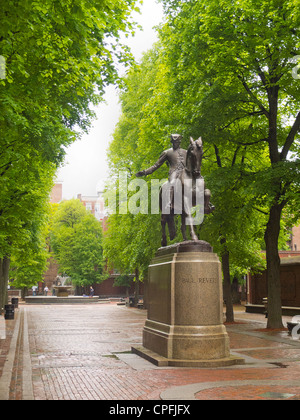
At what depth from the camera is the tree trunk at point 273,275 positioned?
754 inches

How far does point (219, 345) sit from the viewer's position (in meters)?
10.7

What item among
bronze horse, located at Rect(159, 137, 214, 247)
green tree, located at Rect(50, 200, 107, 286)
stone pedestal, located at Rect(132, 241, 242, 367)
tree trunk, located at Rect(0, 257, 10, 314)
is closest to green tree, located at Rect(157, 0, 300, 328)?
bronze horse, located at Rect(159, 137, 214, 247)

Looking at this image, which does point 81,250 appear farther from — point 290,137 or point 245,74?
point 245,74

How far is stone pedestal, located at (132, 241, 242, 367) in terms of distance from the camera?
10531 mm

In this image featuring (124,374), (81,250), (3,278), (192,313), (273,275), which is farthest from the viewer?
(81,250)

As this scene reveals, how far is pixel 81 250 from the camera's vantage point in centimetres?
6316

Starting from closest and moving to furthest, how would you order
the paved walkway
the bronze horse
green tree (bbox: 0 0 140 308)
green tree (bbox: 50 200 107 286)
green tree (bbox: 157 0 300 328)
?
the paved walkway → green tree (bbox: 0 0 140 308) → the bronze horse → green tree (bbox: 157 0 300 328) → green tree (bbox: 50 200 107 286)

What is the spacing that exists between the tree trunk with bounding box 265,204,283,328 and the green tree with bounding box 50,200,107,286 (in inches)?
1760

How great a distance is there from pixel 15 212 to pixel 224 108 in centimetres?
1104

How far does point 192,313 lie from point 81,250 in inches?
2102

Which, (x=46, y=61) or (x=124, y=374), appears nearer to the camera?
(x=124, y=374)

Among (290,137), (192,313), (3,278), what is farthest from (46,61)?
(3,278)

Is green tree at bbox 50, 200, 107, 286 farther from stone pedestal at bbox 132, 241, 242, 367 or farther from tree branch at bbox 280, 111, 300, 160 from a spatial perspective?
stone pedestal at bbox 132, 241, 242, 367

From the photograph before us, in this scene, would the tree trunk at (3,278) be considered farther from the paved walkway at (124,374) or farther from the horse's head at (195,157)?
the horse's head at (195,157)
